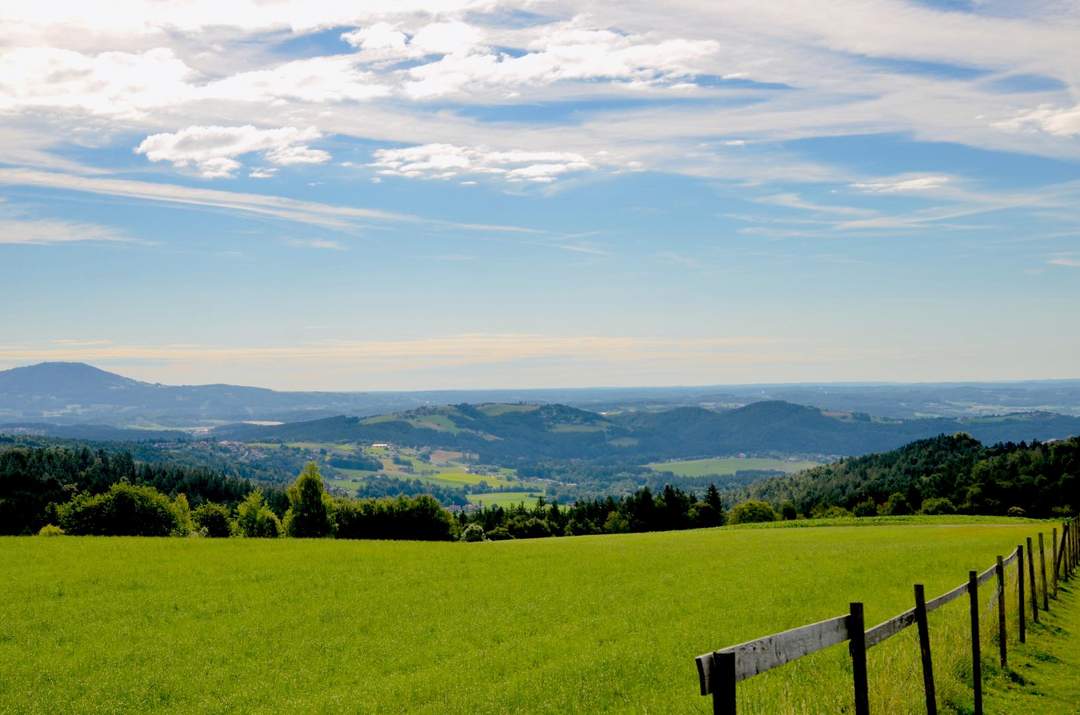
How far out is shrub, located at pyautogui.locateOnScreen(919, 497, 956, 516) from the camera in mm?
120419

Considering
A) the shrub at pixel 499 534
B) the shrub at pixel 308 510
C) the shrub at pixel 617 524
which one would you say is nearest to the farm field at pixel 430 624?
the shrub at pixel 308 510

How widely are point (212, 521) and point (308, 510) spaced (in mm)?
32878

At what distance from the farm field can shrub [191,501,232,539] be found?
2376 inches

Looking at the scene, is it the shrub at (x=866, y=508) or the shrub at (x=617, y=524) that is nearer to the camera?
the shrub at (x=617, y=524)

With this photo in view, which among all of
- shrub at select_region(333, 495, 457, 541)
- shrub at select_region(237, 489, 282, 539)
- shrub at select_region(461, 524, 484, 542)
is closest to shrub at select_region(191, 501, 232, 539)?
shrub at select_region(237, 489, 282, 539)

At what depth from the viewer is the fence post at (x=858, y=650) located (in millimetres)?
8812

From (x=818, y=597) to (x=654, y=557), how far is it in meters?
17.5

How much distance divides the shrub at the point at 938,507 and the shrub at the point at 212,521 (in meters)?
99.1

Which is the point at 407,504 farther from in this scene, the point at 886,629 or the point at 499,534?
the point at 886,629

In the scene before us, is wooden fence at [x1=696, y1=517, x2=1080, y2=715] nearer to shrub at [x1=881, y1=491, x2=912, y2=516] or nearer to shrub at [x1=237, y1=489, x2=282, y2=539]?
shrub at [x1=237, y1=489, x2=282, y2=539]

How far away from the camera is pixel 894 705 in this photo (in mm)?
11750

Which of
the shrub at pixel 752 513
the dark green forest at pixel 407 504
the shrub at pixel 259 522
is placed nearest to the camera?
the dark green forest at pixel 407 504

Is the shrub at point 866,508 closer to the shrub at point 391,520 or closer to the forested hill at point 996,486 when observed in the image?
the forested hill at point 996,486

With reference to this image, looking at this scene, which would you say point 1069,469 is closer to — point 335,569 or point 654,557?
point 654,557
